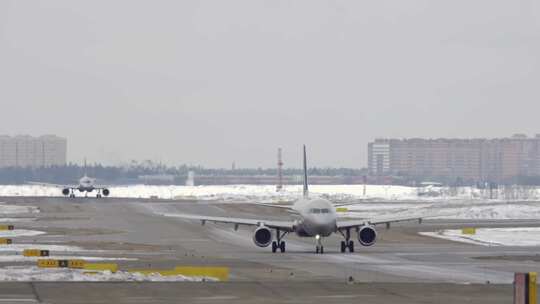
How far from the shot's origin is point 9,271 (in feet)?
140

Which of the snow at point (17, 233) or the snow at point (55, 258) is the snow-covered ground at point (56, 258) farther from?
the snow at point (17, 233)

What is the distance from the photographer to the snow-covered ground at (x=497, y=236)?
72.8 m

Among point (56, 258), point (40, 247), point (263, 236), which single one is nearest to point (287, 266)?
point (56, 258)

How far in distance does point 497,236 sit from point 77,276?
143 ft

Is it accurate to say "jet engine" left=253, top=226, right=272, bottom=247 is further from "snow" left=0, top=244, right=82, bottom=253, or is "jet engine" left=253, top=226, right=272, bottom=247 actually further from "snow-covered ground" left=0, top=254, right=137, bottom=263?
"snow-covered ground" left=0, top=254, right=137, bottom=263

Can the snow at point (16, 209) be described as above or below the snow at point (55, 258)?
above

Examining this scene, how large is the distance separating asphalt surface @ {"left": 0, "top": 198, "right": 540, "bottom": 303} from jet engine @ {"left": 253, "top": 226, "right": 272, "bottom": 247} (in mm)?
764

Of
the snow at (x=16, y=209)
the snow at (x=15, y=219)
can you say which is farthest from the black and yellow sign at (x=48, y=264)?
the snow at (x=16, y=209)

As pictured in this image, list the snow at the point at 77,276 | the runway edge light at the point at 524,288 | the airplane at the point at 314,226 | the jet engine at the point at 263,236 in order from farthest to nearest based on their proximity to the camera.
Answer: the jet engine at the point at 263,236, the airplane at the point at 314,226, the snow at the point at 77,276, the runway edge light at the point at 524,288

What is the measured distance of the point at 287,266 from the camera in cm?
5072

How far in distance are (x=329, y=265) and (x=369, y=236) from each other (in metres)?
12.0

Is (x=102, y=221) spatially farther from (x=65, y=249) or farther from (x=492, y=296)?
(x=492, y=296)

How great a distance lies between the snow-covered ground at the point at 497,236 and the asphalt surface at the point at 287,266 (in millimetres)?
2075

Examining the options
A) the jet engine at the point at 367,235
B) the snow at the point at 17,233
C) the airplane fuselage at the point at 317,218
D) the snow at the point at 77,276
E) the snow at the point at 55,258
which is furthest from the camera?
the snow at the point at 17,233
